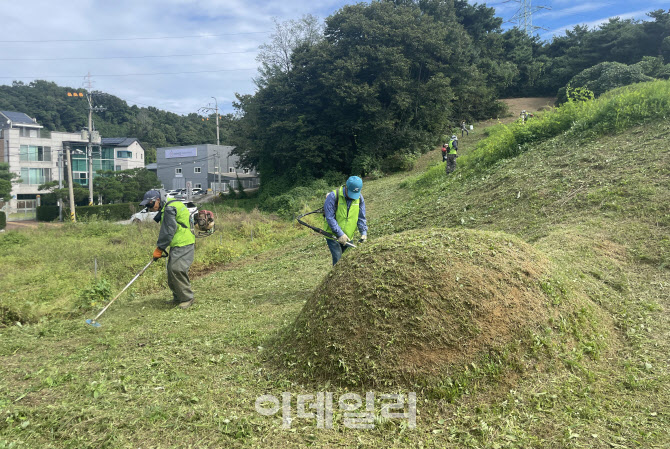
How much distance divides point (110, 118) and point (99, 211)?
160ft

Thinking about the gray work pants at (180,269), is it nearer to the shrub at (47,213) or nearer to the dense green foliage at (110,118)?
the shrub at (47,213)

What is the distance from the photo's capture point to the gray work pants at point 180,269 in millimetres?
6387

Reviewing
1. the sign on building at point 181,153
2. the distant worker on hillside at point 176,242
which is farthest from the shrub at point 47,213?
the distant worker on hillside at point 176,242

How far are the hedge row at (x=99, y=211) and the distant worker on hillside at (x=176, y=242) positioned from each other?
2608cm

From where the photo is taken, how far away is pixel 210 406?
10.4 feet

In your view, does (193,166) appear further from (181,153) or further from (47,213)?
(47,213)

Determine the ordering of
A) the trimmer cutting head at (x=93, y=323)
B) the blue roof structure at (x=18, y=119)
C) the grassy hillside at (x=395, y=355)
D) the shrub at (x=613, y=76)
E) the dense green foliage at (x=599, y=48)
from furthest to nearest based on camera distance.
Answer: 1. the blue roof structure at (x=18, y=119)
2. the dense green foliage at (x=599, y=48)
3. the shrub at (x=613, y=76)
4. the trimmer cutting head at (x=93, y=323)
5. the grassy hillside at (x=395, y=355)

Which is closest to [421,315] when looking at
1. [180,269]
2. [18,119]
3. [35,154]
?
[180,269]

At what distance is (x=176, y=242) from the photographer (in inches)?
252

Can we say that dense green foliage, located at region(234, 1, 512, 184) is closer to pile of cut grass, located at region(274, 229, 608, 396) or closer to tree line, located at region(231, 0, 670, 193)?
tree line, located at region(231, 0, 670, 193)

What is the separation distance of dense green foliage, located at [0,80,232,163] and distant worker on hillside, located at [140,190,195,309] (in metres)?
53.7

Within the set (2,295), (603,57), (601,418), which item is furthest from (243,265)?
(603,57)

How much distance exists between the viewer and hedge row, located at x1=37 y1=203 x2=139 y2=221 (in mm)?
31138

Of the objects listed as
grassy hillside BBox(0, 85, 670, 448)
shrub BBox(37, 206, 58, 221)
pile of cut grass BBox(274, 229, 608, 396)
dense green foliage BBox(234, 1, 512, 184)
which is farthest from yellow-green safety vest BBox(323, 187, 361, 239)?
shrub BBox(37, 206, 58, 221)
